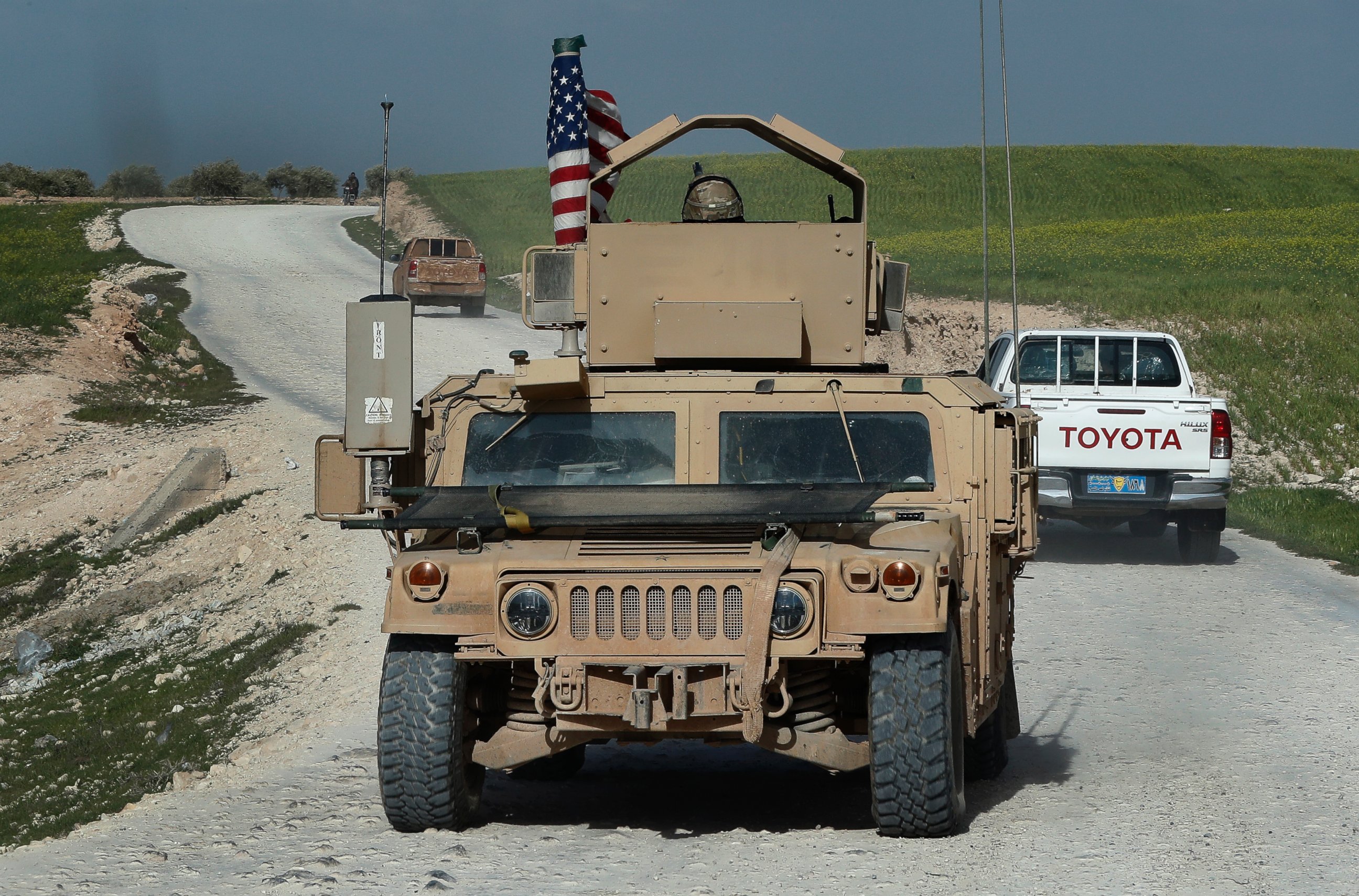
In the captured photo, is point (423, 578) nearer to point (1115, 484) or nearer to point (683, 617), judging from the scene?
point (683, 617)

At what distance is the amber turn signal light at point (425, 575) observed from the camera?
20.2 ft

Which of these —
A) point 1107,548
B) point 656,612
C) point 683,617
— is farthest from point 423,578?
point 1107,548

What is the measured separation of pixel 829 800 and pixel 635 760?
4.70 feet

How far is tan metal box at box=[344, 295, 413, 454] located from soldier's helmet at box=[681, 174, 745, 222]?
218cm

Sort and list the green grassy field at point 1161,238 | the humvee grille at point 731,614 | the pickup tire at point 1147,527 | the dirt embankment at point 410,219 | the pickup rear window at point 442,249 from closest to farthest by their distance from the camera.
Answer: the humvee grille at point 731,614 → the pickup tire at point 1147,527 → the green grassy field at point 1161,238 → the pickup rear window at point 442,249 → the dirt embankment at point 410,219

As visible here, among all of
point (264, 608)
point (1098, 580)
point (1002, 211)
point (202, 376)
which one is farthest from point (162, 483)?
point (1002, 211)

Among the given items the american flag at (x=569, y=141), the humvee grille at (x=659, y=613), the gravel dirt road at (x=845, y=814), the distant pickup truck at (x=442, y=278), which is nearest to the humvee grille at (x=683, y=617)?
the humvee grille at (x=659, y=613)

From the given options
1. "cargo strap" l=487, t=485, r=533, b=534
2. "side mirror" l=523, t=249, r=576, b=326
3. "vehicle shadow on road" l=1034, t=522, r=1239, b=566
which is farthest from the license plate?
"cargo strap" l=487, t=485, r=533, b=534

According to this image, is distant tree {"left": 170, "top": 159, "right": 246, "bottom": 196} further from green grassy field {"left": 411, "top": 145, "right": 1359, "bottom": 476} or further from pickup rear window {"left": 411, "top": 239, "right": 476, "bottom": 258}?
pickup rear window {"left": 411, "top": 239, "right": 476, "bottom": 258}

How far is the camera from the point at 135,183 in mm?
87062

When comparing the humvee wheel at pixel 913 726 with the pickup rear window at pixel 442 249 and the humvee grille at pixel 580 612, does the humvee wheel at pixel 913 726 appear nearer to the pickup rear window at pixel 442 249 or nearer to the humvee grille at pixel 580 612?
the humvee grille at pixel 580 612

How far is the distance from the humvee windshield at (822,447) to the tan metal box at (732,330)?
82 cm

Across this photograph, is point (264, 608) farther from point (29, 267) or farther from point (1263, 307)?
point (29, 267)

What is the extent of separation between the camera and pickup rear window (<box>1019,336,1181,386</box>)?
1552cm
